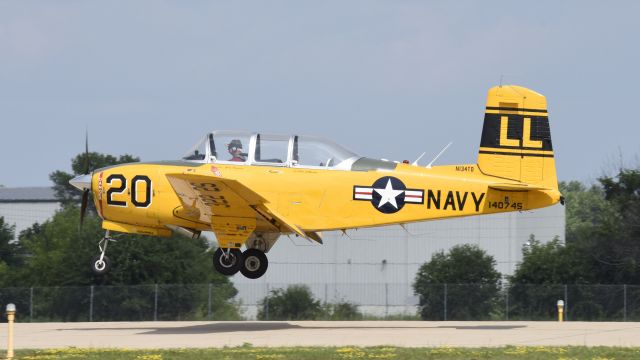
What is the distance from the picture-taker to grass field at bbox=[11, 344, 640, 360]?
56.3 feet

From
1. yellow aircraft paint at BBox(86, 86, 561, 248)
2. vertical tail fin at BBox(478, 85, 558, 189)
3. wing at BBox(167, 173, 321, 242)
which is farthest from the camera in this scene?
vertical tail fin at BBox(478, 85, 558, 189)

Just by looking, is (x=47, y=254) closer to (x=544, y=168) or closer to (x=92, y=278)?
(x=92, y=278)

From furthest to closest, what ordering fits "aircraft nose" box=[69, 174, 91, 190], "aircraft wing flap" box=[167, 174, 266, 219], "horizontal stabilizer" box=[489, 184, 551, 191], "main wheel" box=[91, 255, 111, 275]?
"main wheel" box=[91, 255, 111, 275] → "aircraft nose" box=[69, 174, 91, 190] → "horizontal stabilizer" box=[489, 184, 551, 191] → "aircraft wing flap" box=[167, 174, 266, 219]

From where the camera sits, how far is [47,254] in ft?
145

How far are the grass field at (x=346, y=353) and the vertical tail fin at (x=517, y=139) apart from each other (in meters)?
4.90

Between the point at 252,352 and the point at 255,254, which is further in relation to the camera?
the point at 255,254

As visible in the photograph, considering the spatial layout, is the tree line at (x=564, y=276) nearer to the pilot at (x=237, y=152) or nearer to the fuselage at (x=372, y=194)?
the fuselage at (x=372, y=194)

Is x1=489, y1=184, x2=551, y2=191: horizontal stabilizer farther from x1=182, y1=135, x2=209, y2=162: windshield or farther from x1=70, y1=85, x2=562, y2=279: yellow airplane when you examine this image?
x1=182, y1=135, x2=209, y2=162: windshield

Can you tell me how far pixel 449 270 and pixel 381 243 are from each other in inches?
371

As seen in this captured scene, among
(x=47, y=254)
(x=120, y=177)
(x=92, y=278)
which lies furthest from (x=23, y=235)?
(x=120, y=177)

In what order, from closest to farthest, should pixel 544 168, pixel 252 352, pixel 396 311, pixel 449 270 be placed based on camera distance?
pixel 252 352
pixel 544 168
pixel 396 311
pixel 449 270

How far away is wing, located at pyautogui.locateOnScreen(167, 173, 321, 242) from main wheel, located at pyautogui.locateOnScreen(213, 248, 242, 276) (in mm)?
806

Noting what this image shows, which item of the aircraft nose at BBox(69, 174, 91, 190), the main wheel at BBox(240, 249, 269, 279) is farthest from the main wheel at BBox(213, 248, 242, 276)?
the aircraft nose at BBox(69, 174, 91, 190)

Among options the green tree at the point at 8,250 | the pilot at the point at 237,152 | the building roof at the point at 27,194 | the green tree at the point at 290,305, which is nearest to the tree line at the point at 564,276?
the green tree at the point at 290,305
